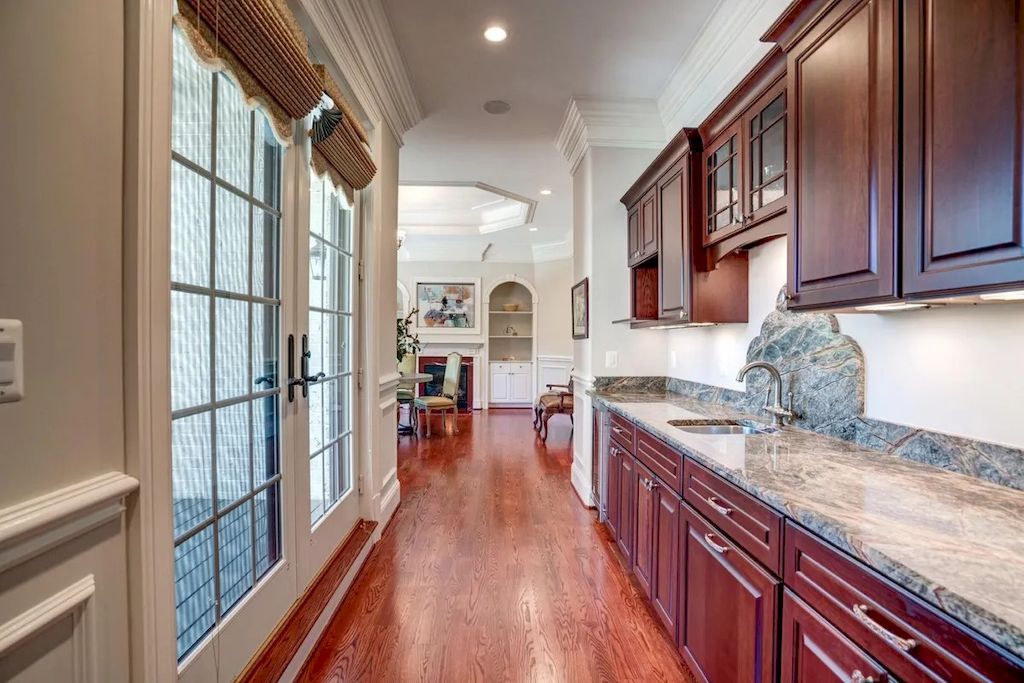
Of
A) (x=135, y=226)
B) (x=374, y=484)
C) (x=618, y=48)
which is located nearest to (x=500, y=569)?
(x=374, y=484)

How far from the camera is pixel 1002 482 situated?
3.95 feet

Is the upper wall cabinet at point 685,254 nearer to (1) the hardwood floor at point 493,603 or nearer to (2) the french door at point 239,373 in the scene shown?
(1) the hardwood floor at point 493,603

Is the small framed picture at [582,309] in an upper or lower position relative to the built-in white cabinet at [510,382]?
upper

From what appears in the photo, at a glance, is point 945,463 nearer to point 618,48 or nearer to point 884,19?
point 884,19

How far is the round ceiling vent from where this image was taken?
11.0 feet

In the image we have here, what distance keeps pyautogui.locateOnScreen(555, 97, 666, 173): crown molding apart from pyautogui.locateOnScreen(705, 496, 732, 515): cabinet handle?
2.80 m

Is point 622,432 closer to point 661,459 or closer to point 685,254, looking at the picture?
point 661,459

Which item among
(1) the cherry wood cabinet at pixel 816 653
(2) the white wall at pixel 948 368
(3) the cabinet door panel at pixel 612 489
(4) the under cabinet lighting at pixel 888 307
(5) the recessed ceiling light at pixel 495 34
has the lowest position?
(3) the cabinet door panel at pixel 612 489

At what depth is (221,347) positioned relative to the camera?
57.3 inches

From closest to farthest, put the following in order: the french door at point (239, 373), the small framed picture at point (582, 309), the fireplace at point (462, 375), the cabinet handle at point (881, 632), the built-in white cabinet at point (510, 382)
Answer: the cabinet handle at point (881, 632) → the french door at point (239, 373) → the small framed picture at point (582, 309) → the fireplace at point (462, 375) → the built-in white cabinet at point (510, 382)

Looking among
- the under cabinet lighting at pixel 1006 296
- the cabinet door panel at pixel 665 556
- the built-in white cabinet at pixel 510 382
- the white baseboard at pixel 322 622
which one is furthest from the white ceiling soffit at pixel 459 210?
the under cabinet lighting at pixel 1006 296

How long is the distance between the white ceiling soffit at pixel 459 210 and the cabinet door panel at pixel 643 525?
4007mm

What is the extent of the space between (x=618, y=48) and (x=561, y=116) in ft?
2.82

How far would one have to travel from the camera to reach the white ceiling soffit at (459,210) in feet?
20.1
